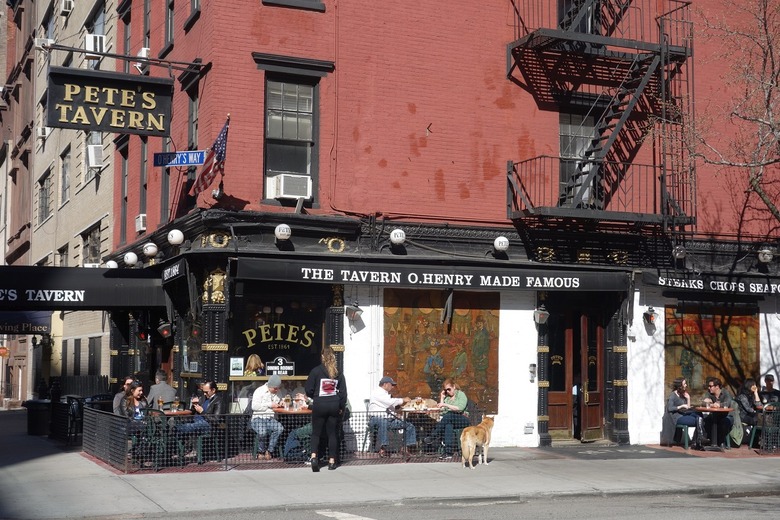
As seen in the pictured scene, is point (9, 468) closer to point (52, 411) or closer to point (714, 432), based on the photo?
point (52, 411)

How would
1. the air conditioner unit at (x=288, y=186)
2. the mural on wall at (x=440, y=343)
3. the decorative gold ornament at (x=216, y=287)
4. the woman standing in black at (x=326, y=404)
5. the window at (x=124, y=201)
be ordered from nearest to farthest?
the woman standing in black at (x=326, y=404), the decorative gold ornament at (x=216, y=287), the air conditioner unit at (x=288, y=186), the mural on wall at (x=440, y=343), the window at (x=124, y=201)

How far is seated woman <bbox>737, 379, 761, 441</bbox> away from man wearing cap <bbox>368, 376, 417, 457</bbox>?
7.05 meters

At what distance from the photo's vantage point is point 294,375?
18391mm

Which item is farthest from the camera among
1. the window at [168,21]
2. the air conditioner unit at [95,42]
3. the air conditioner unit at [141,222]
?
the air conditioner unit at [95,42]

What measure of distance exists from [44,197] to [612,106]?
908 inches

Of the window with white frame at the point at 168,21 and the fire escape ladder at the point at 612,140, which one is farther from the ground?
the window with white frame at the point at 168,21

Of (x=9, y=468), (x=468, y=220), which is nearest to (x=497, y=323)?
(x=468, y=220)

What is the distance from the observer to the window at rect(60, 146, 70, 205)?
32.3 m

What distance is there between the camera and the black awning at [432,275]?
57.8 feet

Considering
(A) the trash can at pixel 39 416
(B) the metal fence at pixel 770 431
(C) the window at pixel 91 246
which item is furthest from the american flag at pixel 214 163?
(B) the metal fence at pixel 770 431

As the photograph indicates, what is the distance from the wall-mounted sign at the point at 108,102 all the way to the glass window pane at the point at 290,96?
2.03 metres

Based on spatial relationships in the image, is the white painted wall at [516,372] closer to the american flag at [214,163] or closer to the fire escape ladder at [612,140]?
the fire escape ladder at [612,140]

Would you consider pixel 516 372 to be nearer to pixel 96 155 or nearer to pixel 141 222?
pixel 141 222

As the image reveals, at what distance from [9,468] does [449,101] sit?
10.0 meters
